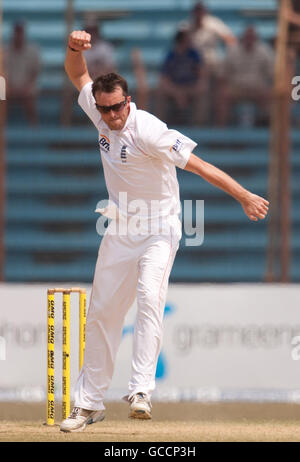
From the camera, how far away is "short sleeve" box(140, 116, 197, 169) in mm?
5168

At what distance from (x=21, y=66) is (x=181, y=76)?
1764 mm

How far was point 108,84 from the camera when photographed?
16.9ft

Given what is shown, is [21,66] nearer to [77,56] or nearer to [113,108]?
[77,56]

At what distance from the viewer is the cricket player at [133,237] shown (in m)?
5.16

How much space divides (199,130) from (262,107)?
29.3 inches

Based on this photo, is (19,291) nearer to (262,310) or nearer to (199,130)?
(262,310)

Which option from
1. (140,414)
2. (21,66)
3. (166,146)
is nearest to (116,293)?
(140,414)

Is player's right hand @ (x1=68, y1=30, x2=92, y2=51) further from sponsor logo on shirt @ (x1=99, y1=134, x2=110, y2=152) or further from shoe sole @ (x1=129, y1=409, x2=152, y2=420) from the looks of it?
shoe sole @ (x1=129, y1=409, x2=152, y2=420)

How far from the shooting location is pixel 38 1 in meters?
12.1

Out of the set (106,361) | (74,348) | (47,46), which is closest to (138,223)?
(106,361)

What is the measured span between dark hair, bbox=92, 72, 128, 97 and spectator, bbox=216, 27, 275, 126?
221 inches

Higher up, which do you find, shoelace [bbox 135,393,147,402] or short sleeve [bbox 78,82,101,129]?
short sleeve [bbox 78,82,101,129]

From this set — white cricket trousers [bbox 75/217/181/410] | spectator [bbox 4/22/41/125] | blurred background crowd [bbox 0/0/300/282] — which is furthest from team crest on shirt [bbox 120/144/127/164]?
spectator [bbox 4/22/41/125]

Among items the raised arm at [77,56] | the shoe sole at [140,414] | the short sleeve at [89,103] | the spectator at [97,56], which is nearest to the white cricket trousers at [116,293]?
the shoe sole at [140,414]
